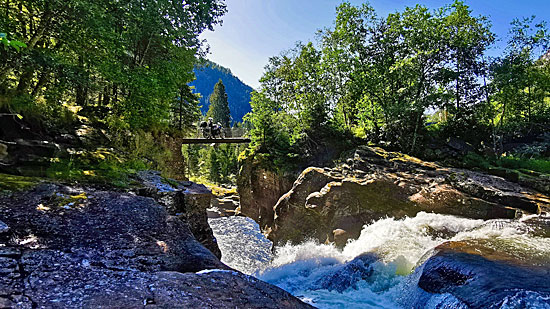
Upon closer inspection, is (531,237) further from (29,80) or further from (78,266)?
(29,80)

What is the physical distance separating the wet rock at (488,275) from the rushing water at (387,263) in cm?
18

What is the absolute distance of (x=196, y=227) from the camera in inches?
323

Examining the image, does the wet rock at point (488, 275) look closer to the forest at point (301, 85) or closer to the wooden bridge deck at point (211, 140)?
the forest at point (301, 85)

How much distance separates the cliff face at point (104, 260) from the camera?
103 inches

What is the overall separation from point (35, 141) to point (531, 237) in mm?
14040

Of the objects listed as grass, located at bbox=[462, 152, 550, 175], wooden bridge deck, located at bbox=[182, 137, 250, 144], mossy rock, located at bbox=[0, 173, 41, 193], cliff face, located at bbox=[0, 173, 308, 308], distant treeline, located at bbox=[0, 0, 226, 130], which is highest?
distant treeline, located at bbox=[0, 0, 226, 130]

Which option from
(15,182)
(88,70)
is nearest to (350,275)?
(15,182)

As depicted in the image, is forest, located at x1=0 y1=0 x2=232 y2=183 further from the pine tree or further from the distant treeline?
the pine tree

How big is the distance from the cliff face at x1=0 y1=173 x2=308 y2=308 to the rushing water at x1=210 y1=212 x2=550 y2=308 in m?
4.35

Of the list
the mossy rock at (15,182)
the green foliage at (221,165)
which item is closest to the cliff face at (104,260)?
the mossy rock at (15,182)

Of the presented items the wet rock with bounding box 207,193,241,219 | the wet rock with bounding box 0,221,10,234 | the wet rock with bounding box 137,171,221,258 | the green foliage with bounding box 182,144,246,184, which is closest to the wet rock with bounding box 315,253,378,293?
the wet rock with bounding box 137,171,221,258

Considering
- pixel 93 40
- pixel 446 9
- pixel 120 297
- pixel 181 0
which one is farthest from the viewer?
pixel 446 9

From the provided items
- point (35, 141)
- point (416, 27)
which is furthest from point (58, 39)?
point (416, 27)

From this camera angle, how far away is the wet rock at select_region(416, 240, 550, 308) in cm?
421
